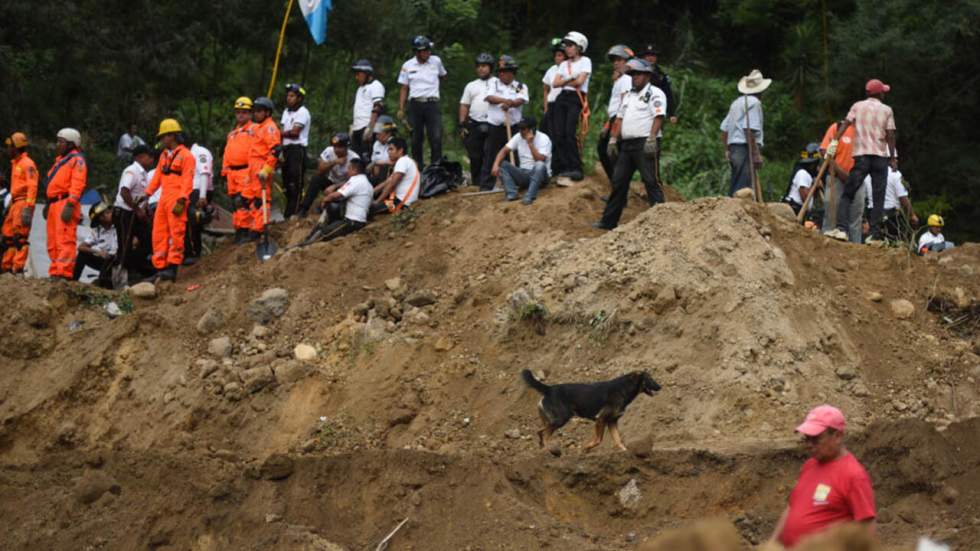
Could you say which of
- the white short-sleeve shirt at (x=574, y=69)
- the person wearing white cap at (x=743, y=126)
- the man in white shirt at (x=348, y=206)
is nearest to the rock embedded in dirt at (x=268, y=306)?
the man in white shirt at (x=348, y=206)

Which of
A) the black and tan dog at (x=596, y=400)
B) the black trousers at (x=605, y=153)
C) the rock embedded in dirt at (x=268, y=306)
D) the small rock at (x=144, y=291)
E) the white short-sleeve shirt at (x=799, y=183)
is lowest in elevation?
the small rock at (x=144, y=291)

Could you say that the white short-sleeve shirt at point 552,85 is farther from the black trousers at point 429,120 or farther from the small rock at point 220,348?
the small rock at point 220,348

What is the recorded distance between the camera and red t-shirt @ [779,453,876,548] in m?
7.24

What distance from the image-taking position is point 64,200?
1688 cm

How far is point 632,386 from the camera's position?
37.4 feet

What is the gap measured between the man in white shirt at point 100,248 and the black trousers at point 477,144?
4.31 meters

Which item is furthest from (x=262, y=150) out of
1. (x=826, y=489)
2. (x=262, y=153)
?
(x=826, y=489)

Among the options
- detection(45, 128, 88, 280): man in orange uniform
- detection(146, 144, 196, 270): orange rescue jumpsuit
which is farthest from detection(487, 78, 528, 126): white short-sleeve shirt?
detection(45, 128, 88, 280): man in orange uniform

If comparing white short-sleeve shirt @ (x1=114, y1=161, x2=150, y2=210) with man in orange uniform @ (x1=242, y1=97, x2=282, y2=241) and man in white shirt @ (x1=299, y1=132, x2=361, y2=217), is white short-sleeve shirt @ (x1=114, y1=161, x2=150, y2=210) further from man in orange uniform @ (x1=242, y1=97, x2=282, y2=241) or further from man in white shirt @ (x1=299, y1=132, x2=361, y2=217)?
man in white shirt @ (x1=299, y1=132, x2=361, y2=217)

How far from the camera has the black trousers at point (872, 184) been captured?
15742 mm

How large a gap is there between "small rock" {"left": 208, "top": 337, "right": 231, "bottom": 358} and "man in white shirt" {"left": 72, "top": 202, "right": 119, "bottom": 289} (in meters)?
3.11

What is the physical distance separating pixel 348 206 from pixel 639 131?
3.74 m

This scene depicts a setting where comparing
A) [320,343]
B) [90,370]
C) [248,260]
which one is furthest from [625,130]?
[90,370]

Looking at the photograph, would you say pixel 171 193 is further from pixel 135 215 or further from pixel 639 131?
pixel 639 131
